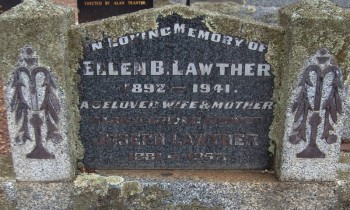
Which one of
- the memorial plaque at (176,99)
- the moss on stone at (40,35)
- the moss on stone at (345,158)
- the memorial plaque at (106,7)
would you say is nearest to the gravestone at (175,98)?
the memorial plaque at (176,99)

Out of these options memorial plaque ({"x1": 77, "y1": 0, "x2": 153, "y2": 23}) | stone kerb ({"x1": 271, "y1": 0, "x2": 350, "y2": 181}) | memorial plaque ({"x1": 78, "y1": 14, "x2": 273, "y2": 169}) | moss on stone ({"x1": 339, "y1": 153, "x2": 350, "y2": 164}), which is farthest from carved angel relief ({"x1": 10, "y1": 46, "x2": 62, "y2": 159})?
memorial plaque ({"x1": 77, "y1": 0, "x2": 153, "y2": 23})

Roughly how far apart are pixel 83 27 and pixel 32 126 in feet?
2.29

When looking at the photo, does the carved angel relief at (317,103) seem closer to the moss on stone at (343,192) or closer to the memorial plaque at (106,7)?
the moss on stone at (343,192)

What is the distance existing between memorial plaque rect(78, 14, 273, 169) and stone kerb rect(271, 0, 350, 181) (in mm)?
153

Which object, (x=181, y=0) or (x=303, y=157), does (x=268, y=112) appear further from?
(x=181, y=0)

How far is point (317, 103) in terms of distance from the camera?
3.04 m

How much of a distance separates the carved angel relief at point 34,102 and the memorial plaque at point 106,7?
359cm

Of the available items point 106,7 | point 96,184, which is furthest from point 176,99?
point 106,7

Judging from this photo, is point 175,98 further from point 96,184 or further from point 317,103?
point 317,103

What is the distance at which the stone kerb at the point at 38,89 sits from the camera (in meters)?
2.86

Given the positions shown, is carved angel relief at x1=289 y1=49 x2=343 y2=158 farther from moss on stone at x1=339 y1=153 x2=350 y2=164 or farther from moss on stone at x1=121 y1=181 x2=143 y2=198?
moss on stone at x1=121 y1=181 x2=143 y2=198

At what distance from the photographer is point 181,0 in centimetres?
659

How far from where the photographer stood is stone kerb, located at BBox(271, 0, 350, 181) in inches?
114

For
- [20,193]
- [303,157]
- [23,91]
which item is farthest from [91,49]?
[303,157]
